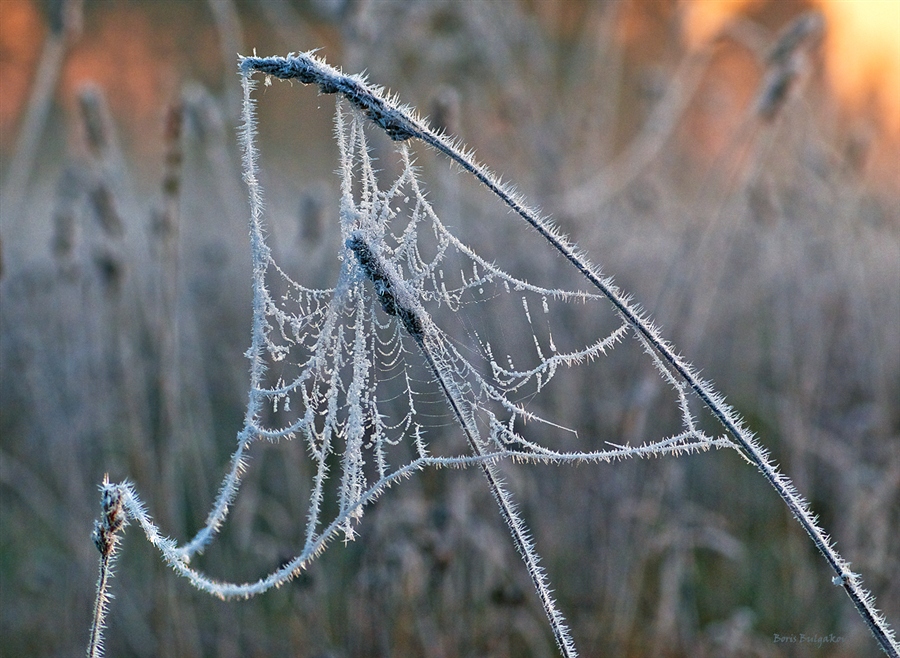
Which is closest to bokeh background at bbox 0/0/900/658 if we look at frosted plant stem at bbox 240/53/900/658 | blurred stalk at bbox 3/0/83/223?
blurred stalk at bbox 3/0/83/223

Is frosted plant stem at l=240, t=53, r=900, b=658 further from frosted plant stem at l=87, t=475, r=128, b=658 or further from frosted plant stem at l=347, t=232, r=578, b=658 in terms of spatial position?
frosted plant stem at l=87, t=475, r=128, b=658

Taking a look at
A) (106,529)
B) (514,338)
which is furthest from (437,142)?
(514,338)

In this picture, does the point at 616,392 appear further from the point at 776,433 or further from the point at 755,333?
the point at 755,333

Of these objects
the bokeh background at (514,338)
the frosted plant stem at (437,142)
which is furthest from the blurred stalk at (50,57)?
the frosted plant stem at (437,142)

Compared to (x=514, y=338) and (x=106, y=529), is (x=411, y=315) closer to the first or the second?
(x=106, y=529)

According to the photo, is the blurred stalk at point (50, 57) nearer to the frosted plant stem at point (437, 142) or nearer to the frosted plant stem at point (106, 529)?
the frosted plant stem at point (437, 142)

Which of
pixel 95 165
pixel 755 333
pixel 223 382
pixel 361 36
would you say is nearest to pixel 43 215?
pixel 223 382

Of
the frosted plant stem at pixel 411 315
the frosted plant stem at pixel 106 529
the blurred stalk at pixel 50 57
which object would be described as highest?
the blurred stalk at pixel 50 57

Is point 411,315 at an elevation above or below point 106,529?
above
